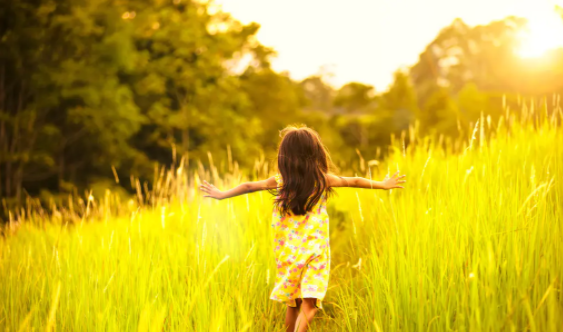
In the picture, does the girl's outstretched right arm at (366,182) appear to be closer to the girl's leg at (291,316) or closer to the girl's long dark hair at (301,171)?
the girl's long dark hair at (301,171)

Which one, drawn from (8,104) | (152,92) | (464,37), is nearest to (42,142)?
(8,104)

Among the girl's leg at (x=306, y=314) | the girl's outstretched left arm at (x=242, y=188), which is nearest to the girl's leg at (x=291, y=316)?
the girl's leg at (x=306, y=314)

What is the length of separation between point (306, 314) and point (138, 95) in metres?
21.6

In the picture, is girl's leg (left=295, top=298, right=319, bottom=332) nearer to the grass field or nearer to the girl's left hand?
the grass field

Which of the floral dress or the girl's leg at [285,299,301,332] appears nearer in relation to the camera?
the floral dress

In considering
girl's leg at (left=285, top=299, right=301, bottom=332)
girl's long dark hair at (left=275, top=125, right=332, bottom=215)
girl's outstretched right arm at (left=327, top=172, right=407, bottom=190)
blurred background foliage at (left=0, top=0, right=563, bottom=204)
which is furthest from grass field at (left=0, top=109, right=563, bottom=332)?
blurred background foliage at (left=0, top=0, right=563, bottom=204)

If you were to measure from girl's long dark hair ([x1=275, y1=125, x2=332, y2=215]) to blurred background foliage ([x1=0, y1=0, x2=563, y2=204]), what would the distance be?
3087 millimetres

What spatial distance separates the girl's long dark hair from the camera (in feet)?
10.3

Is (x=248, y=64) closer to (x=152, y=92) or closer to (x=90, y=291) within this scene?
(x=152, y=92)

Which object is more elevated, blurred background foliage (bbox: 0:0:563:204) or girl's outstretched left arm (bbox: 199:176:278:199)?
blurred background foliage (bbox: 0:0:563:204)

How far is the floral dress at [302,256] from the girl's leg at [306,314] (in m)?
0.05

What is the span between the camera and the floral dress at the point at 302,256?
300cm

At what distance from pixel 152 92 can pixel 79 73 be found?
5842 millimetres

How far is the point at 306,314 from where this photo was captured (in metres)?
2.95
